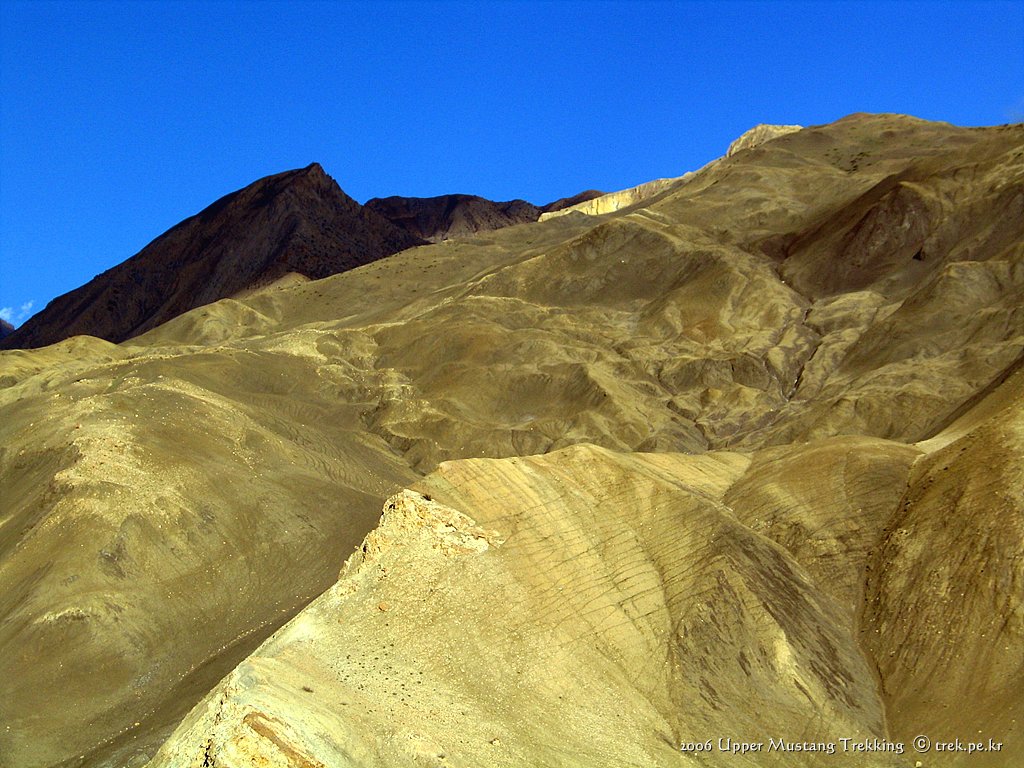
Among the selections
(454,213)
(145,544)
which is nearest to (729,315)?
(145,544)

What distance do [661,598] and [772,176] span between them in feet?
226

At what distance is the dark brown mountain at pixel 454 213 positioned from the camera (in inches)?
6314

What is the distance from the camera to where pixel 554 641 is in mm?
24578

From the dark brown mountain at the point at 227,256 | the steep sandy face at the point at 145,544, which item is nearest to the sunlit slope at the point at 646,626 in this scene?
the steep sandy face at the point at 145,544

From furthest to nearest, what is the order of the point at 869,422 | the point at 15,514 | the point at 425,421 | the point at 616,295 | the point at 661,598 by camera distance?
the point at 616,295 < the point at 425,421 < the point at 869,422 < the point at 15,514 < the point at 661,598

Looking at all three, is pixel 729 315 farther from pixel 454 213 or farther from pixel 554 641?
pixel 454 213

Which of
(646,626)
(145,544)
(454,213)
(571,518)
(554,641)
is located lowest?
(646,626)

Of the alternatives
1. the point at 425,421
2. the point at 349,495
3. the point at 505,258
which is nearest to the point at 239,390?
the point at 425,421

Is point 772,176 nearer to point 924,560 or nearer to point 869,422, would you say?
point 869,422

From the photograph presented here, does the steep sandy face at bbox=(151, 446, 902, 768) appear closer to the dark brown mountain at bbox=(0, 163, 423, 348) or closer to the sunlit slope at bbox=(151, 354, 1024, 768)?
the sunlit slope at bbox=(151, 354, 1024, 768)

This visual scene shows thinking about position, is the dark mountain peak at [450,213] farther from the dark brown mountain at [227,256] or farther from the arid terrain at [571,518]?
the arid terrain at [571,518]

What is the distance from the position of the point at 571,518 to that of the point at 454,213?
138 meters

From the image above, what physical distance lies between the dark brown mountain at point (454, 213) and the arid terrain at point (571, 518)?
Result: 80266 mm

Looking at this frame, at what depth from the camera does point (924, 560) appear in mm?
28469
